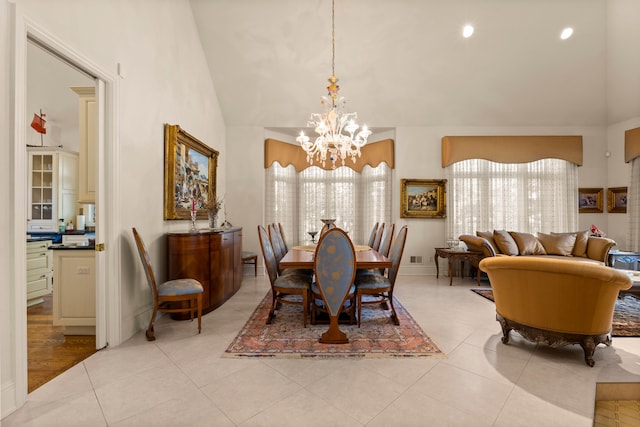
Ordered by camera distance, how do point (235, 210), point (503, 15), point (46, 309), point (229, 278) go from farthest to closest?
point (235, 210) < point (503, 15) < point (229, 278) < point (46, 309)

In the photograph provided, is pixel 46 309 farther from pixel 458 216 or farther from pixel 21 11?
pixel 458 216

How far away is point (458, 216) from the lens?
5.92 metres

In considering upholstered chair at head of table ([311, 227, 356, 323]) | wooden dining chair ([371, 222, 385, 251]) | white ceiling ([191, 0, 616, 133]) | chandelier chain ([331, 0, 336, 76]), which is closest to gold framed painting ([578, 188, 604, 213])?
white ceiling ([191, 0, 616, 133])

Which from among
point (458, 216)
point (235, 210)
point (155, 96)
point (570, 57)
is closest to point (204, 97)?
point (155, 96)

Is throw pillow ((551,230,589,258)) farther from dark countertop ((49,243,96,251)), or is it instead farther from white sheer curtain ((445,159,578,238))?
dark countertop ((49,243,96,251))

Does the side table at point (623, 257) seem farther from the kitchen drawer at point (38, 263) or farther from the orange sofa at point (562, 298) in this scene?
the kitchen drawer at point (38, 263)

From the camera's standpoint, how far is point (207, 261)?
11.6 ft

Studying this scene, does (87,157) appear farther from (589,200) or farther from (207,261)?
(589,200)

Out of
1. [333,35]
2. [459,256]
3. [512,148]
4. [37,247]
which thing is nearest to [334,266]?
[459,256]

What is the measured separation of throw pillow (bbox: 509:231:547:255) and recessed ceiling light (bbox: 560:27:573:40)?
10.9 ft

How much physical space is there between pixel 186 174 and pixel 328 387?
10.6ft

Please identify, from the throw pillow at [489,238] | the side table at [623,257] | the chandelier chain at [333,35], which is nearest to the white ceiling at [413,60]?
the chandelier chain at [333,35]

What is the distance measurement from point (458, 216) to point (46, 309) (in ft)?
22.4

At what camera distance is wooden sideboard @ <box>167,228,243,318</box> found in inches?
130
